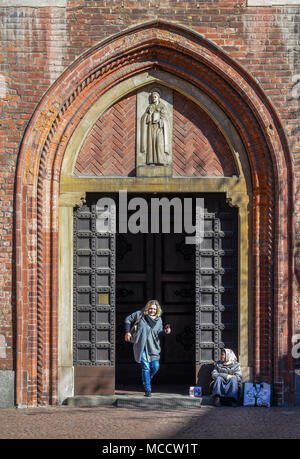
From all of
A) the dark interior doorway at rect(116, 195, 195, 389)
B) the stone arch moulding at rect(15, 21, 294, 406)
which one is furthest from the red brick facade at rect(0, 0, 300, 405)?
the dark interior doorway at rect(116, 195, 195, 389)

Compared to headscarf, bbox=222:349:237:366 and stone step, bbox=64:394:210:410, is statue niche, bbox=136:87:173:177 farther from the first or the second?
stone step, bbox=64:394:210:410

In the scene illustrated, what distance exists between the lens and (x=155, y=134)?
10281 mm

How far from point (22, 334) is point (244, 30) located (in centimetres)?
523

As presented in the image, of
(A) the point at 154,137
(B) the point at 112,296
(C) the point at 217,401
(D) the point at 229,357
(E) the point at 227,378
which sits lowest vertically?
(C) the point at 217,401

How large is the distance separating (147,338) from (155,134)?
294cm

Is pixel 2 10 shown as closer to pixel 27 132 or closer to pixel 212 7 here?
pixel 27 132

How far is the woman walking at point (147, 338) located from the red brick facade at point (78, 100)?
118 centimetres

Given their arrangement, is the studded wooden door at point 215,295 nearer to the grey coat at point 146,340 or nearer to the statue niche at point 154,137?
the grey coat at point 146,340

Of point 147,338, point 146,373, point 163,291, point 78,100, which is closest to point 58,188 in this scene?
point 78,100

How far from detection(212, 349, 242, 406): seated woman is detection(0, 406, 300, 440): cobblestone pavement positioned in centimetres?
17

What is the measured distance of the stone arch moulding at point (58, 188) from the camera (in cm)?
986

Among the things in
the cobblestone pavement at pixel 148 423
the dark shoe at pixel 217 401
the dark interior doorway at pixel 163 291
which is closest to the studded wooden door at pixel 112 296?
the dark shoe at pixel 217 401

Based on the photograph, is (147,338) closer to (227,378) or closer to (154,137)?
(227,378)

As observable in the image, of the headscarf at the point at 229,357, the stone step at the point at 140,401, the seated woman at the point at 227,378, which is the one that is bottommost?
the stone step at the point at 140,401
